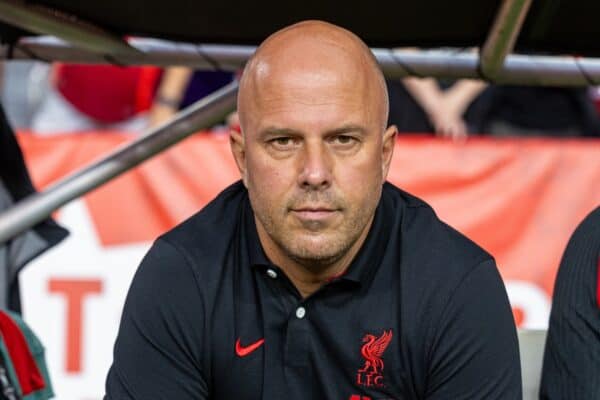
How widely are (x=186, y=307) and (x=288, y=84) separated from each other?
1.76 feet

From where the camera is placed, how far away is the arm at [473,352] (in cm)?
270

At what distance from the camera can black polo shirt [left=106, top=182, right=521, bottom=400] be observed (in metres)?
2.71

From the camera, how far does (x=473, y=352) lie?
270 centimetres

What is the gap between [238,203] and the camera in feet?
9.88

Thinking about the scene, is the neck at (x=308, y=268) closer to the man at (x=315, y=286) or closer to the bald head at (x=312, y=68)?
the man at (x=315, y=286)

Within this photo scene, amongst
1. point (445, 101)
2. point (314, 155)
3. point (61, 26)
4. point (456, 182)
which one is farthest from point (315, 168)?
point (445, 101)

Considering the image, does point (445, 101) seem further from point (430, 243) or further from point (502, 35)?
point (430, 243)

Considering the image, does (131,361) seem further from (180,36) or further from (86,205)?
(86,205)

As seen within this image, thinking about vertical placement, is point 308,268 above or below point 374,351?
above

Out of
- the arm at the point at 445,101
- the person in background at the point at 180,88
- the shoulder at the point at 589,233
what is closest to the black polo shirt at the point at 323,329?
the shoulder at the point at 589,233

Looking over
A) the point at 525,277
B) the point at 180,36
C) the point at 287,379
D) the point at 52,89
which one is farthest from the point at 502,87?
the point at 287,379

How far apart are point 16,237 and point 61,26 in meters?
0.66

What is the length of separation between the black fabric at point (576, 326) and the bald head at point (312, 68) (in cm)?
60

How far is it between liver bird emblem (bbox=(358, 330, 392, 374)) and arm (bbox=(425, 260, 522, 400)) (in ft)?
0.34
